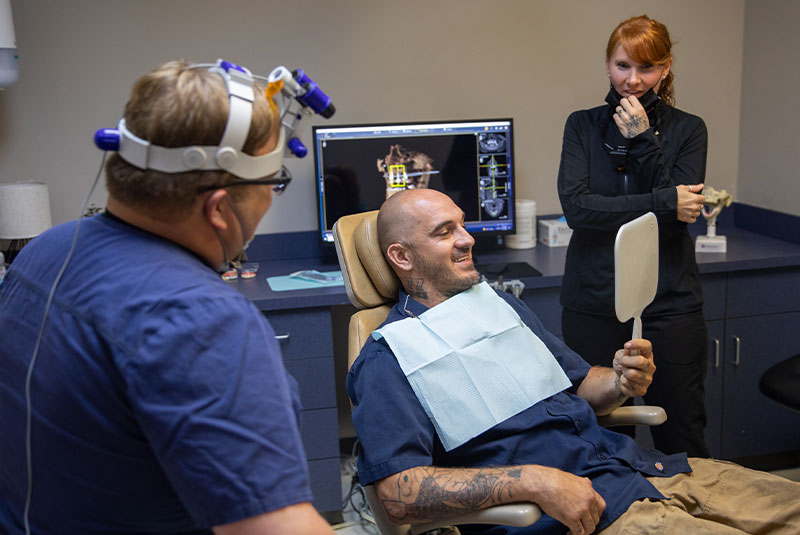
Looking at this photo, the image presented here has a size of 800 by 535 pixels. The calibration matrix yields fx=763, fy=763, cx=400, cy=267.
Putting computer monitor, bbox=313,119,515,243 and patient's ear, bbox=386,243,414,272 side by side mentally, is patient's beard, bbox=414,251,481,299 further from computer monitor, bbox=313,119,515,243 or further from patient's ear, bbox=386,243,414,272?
computer monitor, bbox=313,119,515,243

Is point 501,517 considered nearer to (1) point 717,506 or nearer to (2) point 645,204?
(1) point 717,506

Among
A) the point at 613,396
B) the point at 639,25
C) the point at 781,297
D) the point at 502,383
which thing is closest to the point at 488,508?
the point at 502,383

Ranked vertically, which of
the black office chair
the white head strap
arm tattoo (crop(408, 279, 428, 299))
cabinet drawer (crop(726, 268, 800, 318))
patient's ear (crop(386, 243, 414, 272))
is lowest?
the black office chair

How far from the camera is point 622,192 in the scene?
7.75ft

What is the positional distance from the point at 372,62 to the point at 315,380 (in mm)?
1312

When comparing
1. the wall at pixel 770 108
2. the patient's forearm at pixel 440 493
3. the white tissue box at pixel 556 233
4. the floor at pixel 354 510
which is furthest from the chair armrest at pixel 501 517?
the wall at pixel 770 108

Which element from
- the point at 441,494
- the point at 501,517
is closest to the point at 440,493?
the point at 441,494

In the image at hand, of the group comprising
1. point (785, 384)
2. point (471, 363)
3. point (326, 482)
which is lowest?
point (326, 482)

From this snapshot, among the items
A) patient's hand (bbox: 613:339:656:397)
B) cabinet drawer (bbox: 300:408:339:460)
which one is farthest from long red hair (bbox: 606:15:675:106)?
cabinet drawer (bbox: 300:408:339:460)

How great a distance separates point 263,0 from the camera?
Result: 2.96 m

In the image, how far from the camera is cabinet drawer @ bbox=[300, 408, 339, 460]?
2.64 metres

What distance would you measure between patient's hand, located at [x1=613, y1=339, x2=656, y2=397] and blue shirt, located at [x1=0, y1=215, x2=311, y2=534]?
3.56 feet

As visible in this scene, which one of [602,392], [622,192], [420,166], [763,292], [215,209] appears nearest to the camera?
[215,209]

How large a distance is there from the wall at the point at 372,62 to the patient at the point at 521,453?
50.6 inches
